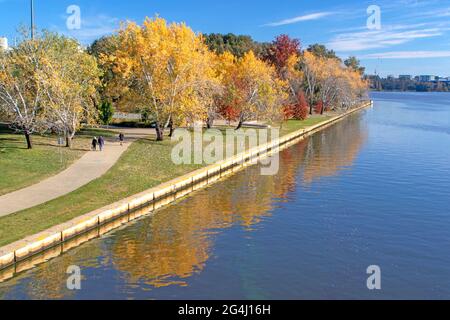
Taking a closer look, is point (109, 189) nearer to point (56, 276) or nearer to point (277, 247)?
point (56, 276)

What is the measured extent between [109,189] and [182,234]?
803cm

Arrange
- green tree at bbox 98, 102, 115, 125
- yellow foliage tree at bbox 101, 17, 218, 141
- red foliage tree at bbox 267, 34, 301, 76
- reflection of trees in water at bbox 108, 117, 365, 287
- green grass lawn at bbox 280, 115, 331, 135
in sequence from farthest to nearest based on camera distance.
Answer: red foliage tree at bbox 267, 34, 301, 76
green grass lawn at bbox 280, 115, 331, 135
green tree at bbox 98, 102, 115, 125
yellow foliage tree at bbox 101, 17, 218, 141
reflection of trees in water at bbox 108, 117, 365, 287

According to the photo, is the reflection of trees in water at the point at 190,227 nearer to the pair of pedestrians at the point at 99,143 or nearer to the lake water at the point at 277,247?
A: the lake water at the point at 277,247

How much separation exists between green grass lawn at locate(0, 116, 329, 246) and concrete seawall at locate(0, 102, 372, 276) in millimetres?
704

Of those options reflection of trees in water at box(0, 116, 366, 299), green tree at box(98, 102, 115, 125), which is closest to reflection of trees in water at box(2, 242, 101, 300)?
reflection of trees in water at box(0, 116, 366, 299)

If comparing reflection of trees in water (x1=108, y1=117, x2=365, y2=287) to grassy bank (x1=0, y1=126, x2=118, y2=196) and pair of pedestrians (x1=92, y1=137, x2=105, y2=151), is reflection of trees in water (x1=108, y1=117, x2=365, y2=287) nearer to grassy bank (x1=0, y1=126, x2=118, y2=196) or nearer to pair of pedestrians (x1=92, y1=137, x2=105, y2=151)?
grassy bank (x1=0, y1=126, x2=118, y2=196)

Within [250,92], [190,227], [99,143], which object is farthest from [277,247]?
[250,92]

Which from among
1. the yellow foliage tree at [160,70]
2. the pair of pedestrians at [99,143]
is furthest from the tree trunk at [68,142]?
the yellow foliage tree at [160,70]

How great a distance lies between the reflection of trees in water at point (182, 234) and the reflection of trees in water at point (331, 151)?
0.26 meters

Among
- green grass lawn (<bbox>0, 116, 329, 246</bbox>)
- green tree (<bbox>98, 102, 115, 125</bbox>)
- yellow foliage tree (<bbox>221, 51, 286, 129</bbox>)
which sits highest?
yellow foliage tree (<bbox>221, 51, 286, 129</bbox>)

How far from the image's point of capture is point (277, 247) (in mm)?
24281

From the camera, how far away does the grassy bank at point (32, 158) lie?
109 feet

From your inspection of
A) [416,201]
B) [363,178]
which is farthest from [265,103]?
[416,201]

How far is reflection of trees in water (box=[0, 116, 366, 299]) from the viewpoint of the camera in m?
20.9
